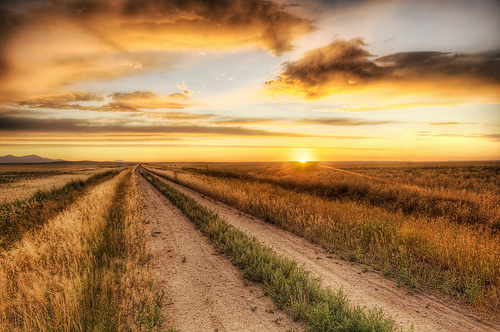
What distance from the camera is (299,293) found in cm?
481

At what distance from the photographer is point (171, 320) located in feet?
14.4

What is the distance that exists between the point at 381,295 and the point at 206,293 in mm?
4135

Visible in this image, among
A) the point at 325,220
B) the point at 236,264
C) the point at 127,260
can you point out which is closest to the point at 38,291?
the point at 127,260

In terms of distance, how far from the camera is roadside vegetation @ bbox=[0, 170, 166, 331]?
13.0ft

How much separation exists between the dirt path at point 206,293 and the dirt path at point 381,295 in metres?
2.00

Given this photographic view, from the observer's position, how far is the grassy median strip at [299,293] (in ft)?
13.2

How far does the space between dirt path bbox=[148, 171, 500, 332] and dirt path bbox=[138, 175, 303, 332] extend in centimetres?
200

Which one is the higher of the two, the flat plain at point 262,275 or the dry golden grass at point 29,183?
the flat plain at point 262,275

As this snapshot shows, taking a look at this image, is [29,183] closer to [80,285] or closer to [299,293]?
[80,285]

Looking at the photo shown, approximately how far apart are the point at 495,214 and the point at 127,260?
564 inches

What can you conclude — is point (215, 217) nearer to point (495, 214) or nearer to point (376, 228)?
point (376, 228)

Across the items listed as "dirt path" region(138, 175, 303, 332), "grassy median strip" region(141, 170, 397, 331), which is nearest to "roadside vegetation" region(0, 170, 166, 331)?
"dirt path" region(138, 175, 303, 332)

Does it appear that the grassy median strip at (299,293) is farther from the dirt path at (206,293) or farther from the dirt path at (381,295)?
the dirt path at (381,295)

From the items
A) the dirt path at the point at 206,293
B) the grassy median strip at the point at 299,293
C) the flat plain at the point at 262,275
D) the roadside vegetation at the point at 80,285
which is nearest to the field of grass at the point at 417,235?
the flat plain at the point at 262,275
